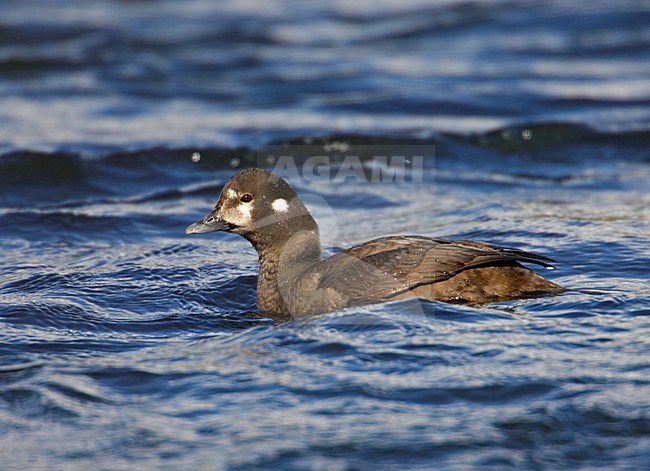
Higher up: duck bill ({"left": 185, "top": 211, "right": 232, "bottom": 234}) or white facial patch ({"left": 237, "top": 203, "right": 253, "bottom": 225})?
white facial patch ({"left": 237, "top": 203, "right": 253, "bottom": 225})

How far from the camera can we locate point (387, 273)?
692cm

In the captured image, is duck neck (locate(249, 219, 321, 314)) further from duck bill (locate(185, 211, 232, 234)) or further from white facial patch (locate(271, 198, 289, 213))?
duck bill (locate(185, 211, 232, 234))

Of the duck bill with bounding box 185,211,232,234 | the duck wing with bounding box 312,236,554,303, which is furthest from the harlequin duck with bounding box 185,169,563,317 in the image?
the duck bill with bounding box 185,211,232,234

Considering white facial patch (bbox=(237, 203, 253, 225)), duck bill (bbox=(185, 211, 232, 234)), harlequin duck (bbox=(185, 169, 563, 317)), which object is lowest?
harlequin duck (bbox=(185, 169, 563, 317))

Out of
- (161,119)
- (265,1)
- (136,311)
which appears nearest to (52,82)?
(161,119)

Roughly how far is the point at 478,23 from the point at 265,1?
510 centimetres

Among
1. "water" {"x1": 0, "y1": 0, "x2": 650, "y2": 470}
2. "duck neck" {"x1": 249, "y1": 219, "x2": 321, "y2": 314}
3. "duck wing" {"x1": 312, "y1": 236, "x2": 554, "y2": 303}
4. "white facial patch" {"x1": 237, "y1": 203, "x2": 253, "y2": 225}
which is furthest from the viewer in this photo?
"white facial patch" {"x1": 237, "y1": 203, "x2": 253, "y2": 225}

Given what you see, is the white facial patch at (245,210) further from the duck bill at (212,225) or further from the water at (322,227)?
the water at (322,227)

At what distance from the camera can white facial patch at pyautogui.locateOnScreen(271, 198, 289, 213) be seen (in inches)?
296

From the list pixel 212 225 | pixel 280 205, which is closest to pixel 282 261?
pixel 280 205

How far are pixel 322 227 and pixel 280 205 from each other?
2.64 m

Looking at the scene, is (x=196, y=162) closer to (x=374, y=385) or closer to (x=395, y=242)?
(x=395, y=242)

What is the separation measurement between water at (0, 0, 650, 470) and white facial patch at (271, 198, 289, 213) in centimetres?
80

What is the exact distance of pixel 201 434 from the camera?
17.6 feet
